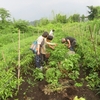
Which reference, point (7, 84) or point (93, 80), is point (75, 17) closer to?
point (93, 80)

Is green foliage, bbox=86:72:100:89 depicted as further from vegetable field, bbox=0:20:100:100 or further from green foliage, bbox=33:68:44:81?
green foliage, bbox=33:68:44:81

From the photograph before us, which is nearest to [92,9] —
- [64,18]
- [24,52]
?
[64,18]

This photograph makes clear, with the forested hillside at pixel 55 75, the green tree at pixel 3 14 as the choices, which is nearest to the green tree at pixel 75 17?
the green tree at pixel 3 14

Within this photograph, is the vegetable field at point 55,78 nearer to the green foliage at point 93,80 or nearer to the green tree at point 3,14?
the green foliage at point 93,80

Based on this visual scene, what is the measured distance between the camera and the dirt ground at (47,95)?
5.78 metres

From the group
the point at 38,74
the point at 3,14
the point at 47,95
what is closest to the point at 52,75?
the point at 38,74

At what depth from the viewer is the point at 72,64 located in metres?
6.84

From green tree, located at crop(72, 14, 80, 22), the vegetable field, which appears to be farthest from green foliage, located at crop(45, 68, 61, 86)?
green tree, located at crop(72, 14, 80, 22)

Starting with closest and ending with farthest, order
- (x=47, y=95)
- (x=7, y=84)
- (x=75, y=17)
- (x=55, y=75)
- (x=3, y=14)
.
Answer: (x=7, y=84) < (x=47, y=95) < (x=55, y=75) < (x=3, y=14) < (x=75, y=17)

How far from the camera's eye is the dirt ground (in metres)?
5.78

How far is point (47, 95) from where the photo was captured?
5844 millimetres

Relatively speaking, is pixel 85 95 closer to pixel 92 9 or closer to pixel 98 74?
pixel 98 74

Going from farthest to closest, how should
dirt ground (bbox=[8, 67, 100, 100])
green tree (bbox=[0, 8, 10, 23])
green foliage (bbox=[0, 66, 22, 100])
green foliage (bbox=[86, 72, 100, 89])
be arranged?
Answer: 1. green tree (bbox=[0, 8, 10, 23])
2. green foliage (bbox=[86, 72, 100, 89])
3. dirt ground (bbox=[8, 67, 100, 100])
4. green foliage (bbox=[0, 66, 22, 100])

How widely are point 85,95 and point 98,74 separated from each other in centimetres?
108
